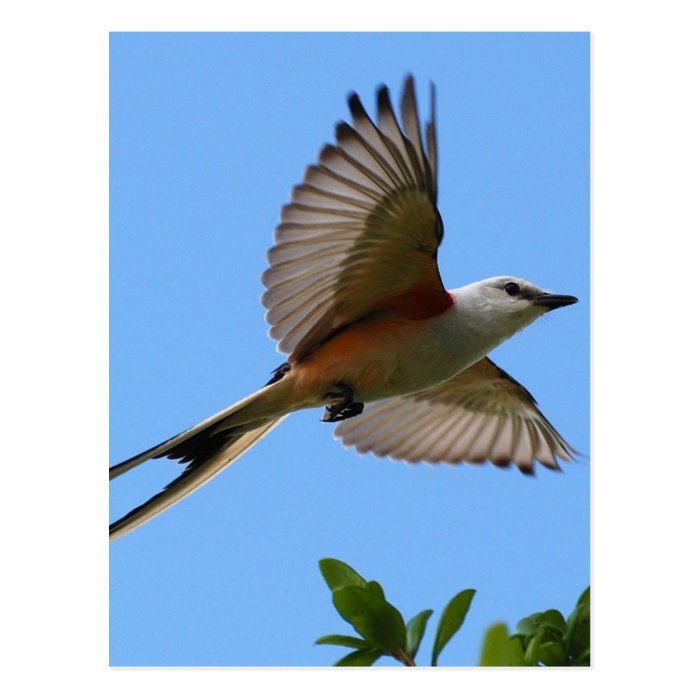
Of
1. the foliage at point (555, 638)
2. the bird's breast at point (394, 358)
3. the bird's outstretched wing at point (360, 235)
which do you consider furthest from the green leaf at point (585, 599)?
the bird's outstretched wing at point (360, 235)

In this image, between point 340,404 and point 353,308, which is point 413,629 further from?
point 353,308

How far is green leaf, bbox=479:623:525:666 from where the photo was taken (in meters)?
1.67

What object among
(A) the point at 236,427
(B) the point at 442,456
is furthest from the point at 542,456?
(A) the point at 236,427

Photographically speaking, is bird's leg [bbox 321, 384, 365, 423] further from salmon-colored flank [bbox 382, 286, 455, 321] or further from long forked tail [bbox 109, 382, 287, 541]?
salmon-colored flank [bbox 382, 286, 455, 321]

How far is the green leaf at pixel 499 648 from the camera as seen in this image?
167cm

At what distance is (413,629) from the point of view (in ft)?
6.31

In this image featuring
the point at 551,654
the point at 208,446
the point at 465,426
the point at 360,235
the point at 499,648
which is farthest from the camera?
the point at 465,426

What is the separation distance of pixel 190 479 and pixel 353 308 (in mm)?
599

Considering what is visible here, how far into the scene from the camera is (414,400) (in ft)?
10.9

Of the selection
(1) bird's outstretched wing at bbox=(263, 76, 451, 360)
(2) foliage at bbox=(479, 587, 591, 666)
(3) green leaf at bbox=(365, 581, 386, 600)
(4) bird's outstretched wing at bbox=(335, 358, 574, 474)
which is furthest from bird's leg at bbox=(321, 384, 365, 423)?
(2) foliage at bbox=(479, 587, 591, 666)

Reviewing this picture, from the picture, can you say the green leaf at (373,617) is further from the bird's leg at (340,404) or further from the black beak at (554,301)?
the black beak at (554,301)

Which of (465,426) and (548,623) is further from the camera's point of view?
(465,426)

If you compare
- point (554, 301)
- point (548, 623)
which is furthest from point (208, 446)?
point (548, 623)
